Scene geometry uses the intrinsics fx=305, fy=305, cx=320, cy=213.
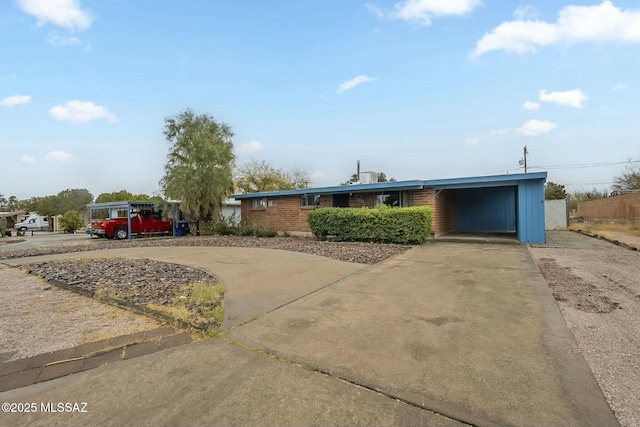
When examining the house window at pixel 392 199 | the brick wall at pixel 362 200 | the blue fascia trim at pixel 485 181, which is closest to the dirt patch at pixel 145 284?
the brick wall at pixel 362 200

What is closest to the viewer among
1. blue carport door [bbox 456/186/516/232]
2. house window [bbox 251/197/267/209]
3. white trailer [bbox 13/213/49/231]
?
house window [bbox 251/197/267/209]

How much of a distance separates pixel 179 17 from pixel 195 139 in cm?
779

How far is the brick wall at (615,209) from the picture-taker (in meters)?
19.0

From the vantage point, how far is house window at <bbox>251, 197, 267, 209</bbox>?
1836 cm

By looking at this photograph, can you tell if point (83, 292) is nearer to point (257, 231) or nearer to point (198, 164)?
point (257, 231)

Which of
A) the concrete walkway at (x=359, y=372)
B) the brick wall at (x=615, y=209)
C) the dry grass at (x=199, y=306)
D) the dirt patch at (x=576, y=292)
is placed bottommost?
the dirt patch at (x=576, y=292)

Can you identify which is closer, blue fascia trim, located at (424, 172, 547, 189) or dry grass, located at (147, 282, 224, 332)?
dry grass, located at (147, 282, 224, 332)

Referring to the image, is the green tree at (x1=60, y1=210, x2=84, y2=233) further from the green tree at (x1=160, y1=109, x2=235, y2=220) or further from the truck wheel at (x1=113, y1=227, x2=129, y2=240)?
the green tree at (x1=160, y1=109, x2=235, y2=220)

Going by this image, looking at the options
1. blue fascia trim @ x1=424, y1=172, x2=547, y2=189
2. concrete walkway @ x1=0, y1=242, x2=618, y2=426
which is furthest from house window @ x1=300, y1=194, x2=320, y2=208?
concrete walkway @ x1=0, y1=242, x2=618, y2=426

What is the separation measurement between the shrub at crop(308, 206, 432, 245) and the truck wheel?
39.6 feet

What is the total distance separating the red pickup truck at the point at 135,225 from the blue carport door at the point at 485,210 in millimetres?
18860

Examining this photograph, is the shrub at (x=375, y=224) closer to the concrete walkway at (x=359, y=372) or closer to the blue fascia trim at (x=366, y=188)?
the blue fascia trim at (x=366, y=188)

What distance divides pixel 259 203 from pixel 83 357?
15.8 metres

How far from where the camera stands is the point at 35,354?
310cm
